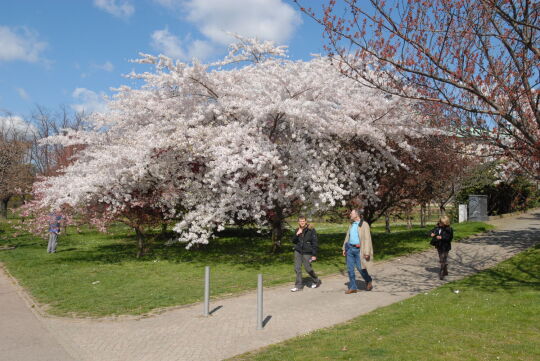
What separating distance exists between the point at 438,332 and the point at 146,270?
877cm

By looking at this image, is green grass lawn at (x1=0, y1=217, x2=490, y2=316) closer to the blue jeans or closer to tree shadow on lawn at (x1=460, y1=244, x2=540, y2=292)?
the blue jeans

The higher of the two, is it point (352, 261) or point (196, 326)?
point (352, 261)

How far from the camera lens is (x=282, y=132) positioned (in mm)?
13836

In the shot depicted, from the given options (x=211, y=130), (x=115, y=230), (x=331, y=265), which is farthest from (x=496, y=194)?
(x=115, y=230)

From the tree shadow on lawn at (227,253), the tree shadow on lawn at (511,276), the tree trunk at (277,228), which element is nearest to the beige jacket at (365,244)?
the tree shadow on lawn at (511,276)

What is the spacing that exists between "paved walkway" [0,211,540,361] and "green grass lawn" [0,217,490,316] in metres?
0.67

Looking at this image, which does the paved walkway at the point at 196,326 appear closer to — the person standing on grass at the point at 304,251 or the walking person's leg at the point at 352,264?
the walking person's leg at the point at 352,264

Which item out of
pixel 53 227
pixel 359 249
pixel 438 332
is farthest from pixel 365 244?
pixel 53 227

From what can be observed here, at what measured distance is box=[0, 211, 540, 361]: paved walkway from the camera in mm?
5910

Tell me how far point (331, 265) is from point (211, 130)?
16.9ft

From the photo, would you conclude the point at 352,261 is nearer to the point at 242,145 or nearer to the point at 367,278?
the point at 367,278

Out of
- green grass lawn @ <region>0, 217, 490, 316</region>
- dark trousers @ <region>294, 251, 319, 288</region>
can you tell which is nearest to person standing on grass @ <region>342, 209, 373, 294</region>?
dark trousers @ <region>294, 251, 319, 288</region>

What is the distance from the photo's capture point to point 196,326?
7.02 m

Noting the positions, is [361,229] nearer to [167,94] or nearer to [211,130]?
[211,130]
